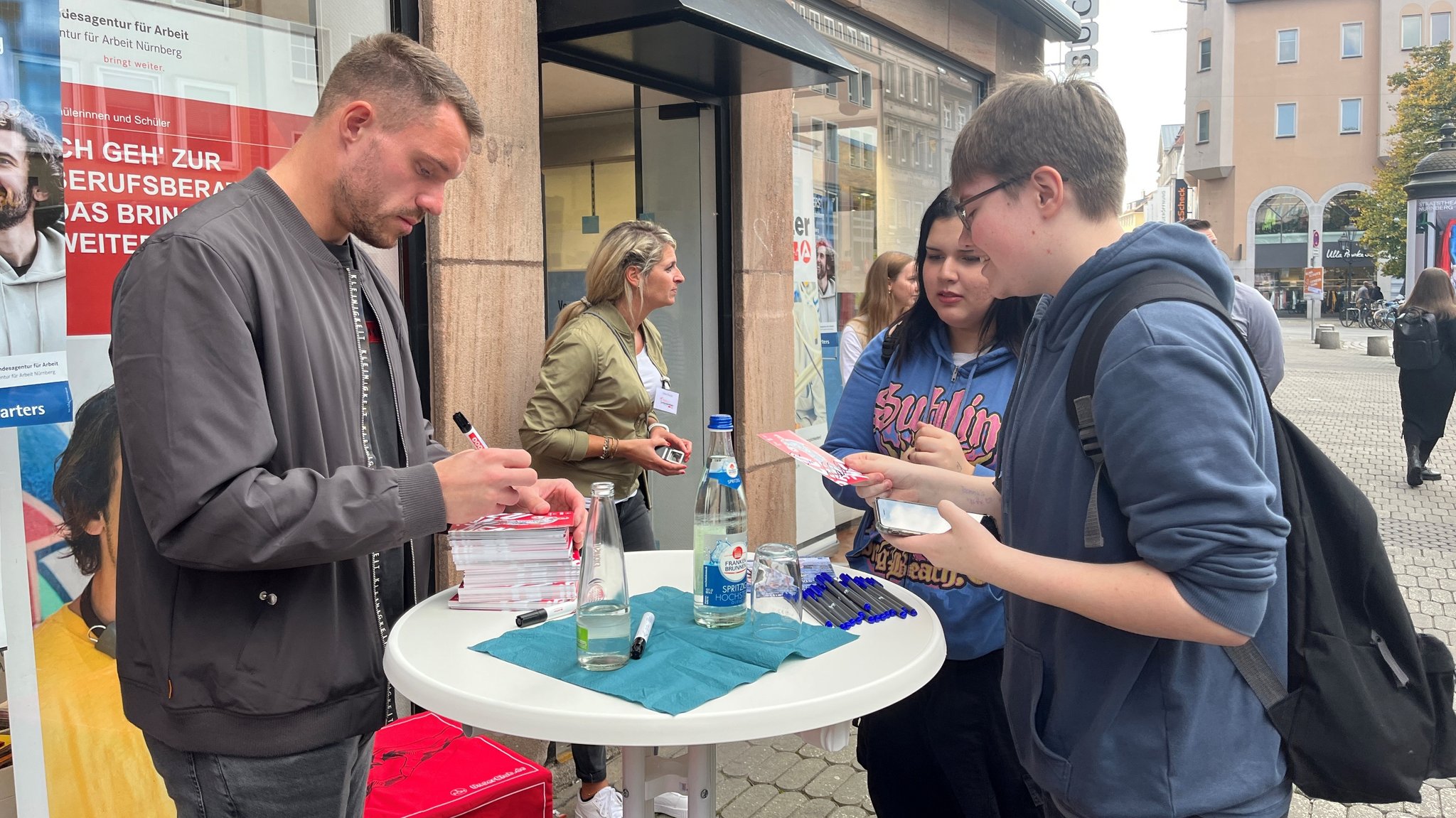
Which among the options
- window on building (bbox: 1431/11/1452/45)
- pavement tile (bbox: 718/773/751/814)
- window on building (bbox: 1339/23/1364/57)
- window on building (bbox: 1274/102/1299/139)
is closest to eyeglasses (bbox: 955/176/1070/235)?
pavement tile (bbox: 718/773/751/814)

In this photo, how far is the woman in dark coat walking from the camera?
9.37m

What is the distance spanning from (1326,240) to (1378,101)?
7.38m

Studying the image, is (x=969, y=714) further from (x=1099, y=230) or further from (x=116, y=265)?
(x=116, y=265)

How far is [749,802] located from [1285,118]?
58.6 meters

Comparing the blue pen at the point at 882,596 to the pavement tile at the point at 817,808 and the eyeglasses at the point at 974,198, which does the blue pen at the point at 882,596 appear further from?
the pavement tile at the point at 817,808

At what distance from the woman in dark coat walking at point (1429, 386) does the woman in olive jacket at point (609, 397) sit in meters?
8.51

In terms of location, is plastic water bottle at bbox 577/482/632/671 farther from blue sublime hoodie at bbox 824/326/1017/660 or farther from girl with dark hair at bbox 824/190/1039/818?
girl with dark hair at bbox 824/190/1039/818

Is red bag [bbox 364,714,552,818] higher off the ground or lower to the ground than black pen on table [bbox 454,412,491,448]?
lower

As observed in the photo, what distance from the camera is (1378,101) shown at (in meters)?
49.6

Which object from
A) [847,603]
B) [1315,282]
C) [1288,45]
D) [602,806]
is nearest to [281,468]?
[847,603]

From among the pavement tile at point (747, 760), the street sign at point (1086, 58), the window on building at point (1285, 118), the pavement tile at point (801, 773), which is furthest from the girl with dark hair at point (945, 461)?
the window on building at point (1285, 118)

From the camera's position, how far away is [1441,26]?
4775 cm

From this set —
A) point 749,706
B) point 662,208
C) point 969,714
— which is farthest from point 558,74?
point 749,706

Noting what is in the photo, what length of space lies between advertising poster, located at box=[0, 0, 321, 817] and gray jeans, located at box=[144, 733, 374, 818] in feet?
3.91
